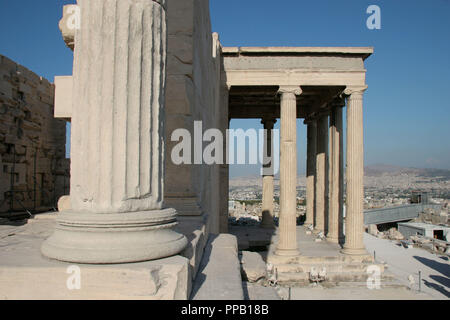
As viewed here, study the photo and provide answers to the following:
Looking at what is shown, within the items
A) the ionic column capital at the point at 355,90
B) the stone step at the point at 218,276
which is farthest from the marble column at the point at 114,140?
the ionic column capital at the point at 355,90

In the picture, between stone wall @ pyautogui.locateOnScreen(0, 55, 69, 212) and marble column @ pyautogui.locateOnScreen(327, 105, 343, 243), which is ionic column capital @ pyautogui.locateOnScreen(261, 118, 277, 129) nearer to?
marble column @ pyautogui.locateOnScreen(327, 105, 343, 243)

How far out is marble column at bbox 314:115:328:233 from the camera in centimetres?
2077

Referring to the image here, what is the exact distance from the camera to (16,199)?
50.5 ft

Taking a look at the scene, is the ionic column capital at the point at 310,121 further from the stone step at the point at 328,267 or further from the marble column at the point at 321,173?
the stone step at the point at 328,267

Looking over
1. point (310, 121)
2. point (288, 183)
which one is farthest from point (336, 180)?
point (310, 121)

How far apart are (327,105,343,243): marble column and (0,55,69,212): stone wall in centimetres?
1415

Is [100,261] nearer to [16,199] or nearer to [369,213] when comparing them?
[16,199]

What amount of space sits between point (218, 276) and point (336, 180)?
51.6ft

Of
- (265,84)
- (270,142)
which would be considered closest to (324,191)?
(270,142)

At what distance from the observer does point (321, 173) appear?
829 inches

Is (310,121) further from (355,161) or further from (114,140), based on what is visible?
(114,140)

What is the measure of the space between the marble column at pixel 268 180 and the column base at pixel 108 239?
19831 millimetres
